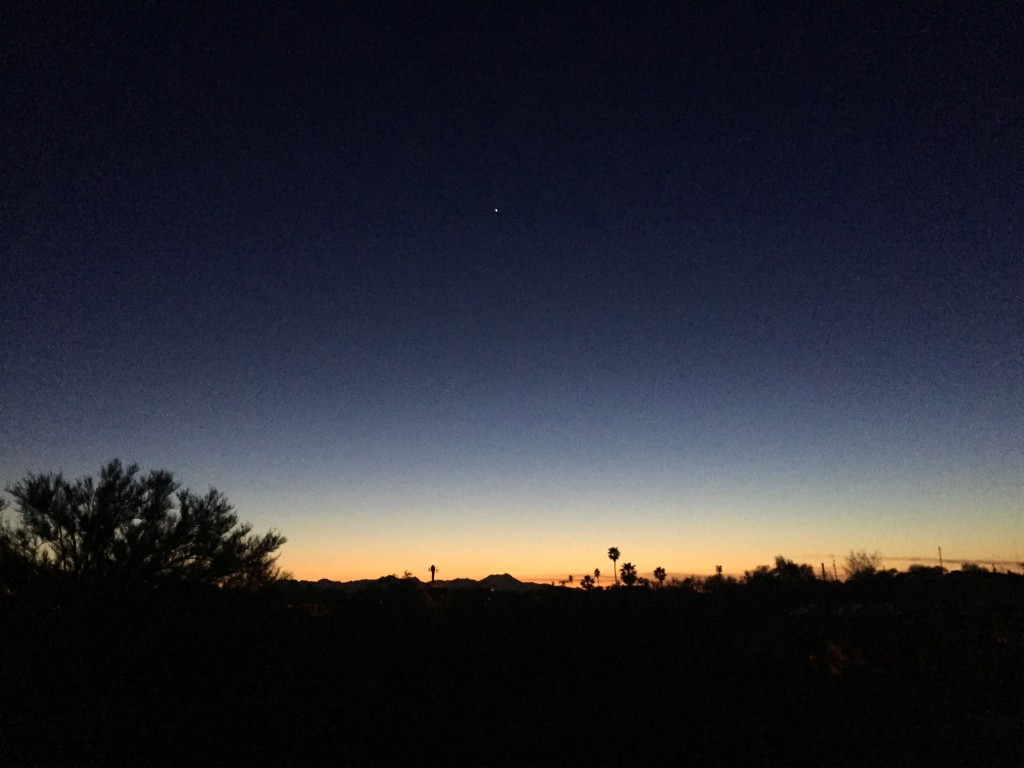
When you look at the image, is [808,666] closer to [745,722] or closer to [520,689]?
[745,722]

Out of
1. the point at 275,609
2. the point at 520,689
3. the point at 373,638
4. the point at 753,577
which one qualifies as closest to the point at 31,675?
the point at 275,609

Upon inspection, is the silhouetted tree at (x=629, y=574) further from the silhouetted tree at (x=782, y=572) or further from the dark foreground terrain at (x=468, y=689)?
the dark foreground terrain at (x=468, y=689)

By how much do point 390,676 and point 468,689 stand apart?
8.98 feet

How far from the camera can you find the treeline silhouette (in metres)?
13.1

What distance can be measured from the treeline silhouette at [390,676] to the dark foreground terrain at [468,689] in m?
0.07

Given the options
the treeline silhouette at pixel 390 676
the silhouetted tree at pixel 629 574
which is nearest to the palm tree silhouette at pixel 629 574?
the silhouetted tree at pixel 629 574

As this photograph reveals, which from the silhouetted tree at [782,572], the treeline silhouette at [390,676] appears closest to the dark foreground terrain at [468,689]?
the treeline silhouette at [390,676]

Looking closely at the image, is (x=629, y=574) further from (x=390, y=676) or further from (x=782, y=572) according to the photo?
(x=390, y=676)

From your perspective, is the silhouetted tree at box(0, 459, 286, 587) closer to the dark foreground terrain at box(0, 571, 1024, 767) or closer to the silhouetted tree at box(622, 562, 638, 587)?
the dark foreground terrain at box(0, 571, 1024, 767)

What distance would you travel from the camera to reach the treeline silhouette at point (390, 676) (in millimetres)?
13141

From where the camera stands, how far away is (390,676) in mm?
19094

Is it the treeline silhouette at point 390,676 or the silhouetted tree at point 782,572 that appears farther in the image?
the silhouetted tree at point 782,572

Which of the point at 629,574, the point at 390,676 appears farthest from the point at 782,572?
the point at 390,676

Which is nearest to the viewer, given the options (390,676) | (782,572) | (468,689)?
(468,689)
